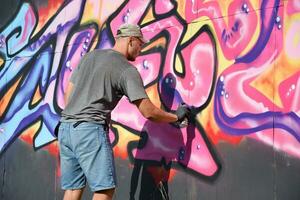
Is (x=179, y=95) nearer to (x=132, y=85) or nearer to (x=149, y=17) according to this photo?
(x=149, y=17)

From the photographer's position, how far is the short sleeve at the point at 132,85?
404 cm

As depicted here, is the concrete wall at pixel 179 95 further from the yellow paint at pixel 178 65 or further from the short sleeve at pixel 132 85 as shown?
the short sleeve at pixel 132 85

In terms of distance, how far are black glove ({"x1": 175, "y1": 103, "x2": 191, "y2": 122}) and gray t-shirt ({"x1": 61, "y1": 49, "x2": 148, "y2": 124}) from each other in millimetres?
675

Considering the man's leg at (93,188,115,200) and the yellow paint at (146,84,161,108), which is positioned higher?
the yellow paint at (146,84,161,108)

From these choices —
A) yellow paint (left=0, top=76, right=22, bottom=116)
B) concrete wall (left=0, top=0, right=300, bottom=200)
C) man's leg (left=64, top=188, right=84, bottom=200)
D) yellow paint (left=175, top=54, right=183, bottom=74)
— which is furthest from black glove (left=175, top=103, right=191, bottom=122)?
yellow paint (left=0, top=76, right=22, bottom=116)

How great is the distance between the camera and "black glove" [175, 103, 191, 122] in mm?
4703

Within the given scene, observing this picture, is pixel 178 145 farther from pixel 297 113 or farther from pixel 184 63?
pixel 297 113

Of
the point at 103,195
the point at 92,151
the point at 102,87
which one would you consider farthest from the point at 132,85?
the point at 103,195

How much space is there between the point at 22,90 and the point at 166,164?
206cm

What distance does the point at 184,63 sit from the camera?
497 centimetres

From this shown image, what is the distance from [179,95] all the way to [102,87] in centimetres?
103

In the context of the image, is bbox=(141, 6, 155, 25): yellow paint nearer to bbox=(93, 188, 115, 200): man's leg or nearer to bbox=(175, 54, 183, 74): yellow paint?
bbox=(175, 54, 183, 74): yellow paint

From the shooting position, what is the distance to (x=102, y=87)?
415 centimetres

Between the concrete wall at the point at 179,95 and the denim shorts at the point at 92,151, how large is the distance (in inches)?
38.6
